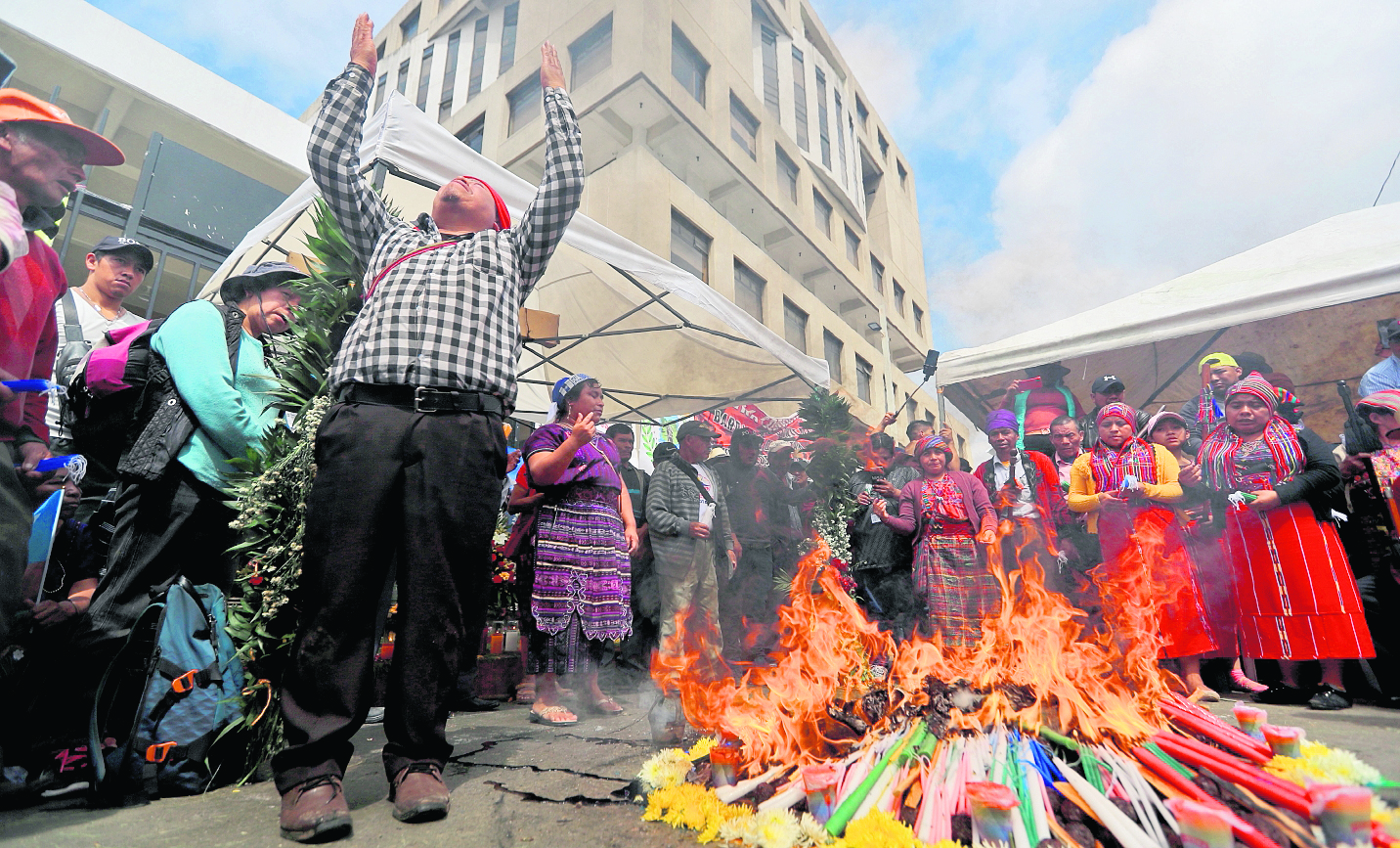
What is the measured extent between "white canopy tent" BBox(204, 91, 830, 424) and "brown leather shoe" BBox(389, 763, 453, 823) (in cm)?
390

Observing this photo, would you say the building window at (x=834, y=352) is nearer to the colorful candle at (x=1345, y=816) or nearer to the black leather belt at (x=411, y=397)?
the black leather belt at (x=411, y=397)

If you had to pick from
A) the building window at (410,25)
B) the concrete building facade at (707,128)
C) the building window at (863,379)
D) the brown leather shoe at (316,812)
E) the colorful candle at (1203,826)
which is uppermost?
the building window at (410,25)

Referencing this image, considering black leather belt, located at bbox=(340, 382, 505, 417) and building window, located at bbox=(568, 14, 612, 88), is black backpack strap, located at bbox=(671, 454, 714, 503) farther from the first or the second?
building window, located at bbox=(568, 14, 612, 88)

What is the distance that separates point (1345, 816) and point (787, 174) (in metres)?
20.3

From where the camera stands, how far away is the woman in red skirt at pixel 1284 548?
3.39m

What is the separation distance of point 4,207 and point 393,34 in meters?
24.3

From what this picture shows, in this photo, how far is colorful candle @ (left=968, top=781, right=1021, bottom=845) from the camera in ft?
4.68

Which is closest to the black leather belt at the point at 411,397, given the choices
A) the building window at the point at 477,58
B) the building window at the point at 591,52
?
the building window at the point at 591,52

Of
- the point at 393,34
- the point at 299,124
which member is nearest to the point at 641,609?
the point at 299,124

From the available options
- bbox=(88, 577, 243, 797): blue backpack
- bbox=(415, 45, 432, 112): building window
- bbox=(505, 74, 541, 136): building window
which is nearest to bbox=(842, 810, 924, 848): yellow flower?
bbox=(88, 577, 243, 797): blue backpack

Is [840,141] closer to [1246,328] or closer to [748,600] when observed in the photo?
[1246,328]

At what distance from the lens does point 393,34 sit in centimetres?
2050

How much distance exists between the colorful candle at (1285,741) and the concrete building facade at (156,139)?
24.1 feet

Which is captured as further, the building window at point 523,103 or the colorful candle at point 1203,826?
the building window at point 523,103
